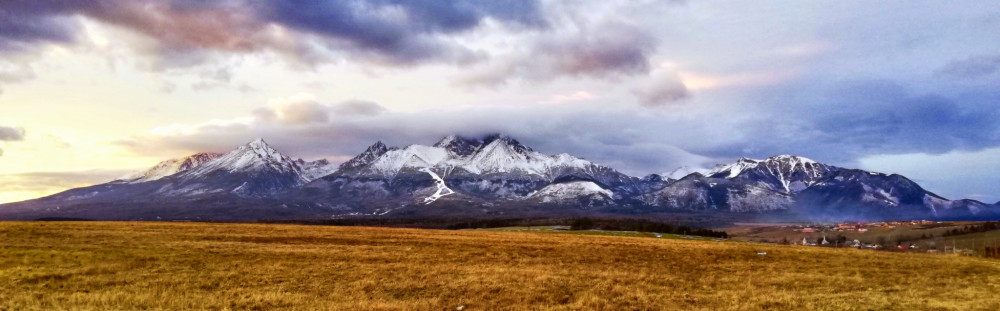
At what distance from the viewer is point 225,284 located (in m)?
29.3

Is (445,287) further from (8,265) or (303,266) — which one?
(8,265)

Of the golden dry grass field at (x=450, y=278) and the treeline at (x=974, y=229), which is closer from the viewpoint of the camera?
the golden dry grass field at (x=450, y=278)

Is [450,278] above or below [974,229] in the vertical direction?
above

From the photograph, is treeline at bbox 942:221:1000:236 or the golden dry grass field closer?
the golden dry grass field

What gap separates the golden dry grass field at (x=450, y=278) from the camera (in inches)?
1005

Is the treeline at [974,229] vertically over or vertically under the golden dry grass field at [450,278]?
under

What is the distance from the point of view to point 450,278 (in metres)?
33.4

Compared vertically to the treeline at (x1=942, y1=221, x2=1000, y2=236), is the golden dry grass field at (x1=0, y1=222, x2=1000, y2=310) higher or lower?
higher

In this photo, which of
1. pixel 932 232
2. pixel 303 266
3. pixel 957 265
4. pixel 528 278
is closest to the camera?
pixel 528 278

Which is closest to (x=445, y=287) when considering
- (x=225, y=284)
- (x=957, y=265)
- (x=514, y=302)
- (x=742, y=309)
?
(x=514, y=302)

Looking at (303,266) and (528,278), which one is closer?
(528,278)

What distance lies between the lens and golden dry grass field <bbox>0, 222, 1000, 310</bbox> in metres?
25.5

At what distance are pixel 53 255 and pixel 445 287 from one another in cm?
Answer: 3025

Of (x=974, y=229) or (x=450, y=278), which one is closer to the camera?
(x=450, y=278)
